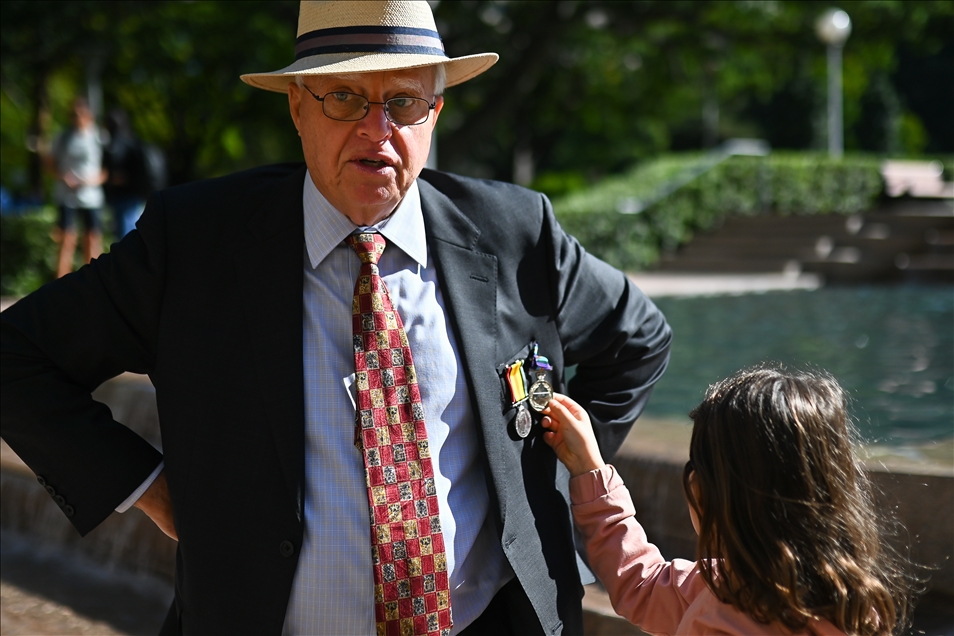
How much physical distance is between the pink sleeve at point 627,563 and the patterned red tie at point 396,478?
0.36 m

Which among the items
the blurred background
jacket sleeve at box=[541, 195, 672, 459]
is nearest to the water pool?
the blurred background

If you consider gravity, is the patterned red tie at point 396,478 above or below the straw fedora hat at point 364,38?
below

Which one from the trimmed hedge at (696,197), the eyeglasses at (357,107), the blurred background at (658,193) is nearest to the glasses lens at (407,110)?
the eyeglasses at (357,107)

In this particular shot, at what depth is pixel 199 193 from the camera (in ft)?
7.32

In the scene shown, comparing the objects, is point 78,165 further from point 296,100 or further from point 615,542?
point 615,542

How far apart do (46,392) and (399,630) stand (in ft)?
2.78

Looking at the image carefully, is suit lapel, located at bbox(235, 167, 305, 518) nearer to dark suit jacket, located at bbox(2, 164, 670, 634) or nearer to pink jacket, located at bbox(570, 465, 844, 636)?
dark suit jacket, located at bbox(2, 164, 670, 634)

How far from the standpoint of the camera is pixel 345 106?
212 centimetres

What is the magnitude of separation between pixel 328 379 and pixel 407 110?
0.57m

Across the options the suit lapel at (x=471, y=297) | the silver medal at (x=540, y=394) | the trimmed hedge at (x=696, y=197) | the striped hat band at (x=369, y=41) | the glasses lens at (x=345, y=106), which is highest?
the striped hat band at (x=369, y=41)

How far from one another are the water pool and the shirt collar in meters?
1.04

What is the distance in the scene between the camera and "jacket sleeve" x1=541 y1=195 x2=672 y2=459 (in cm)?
236

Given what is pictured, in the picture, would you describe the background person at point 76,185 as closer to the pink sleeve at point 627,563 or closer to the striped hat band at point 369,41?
the striped hat band at point 369,41

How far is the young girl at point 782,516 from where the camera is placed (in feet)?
5.96
